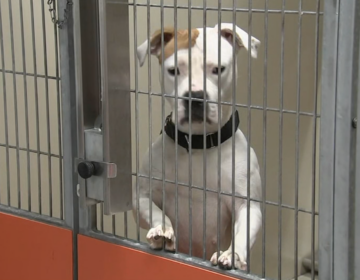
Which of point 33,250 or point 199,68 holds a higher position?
point 199,68

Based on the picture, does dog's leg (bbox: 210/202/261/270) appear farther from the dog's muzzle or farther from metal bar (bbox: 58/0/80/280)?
metal bar (bbox: 58/0/80/280)

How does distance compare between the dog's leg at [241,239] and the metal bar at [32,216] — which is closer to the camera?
the dog's leg at [241,239]

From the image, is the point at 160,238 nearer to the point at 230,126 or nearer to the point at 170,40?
the point at 230,126

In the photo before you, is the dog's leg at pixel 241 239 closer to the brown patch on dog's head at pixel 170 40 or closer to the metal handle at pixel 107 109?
the metal handle at pixel 107 109

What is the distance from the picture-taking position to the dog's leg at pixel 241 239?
135 cm

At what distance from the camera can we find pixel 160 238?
1.46m

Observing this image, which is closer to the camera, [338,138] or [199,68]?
[338,138]

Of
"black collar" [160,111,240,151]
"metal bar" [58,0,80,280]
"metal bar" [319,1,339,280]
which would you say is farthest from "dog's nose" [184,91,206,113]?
"metal bar" [319,1,339,280]

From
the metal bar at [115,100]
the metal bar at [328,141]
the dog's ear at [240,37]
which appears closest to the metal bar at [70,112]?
the metal bar at [115,100]

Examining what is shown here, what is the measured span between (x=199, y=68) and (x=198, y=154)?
0.77 ft

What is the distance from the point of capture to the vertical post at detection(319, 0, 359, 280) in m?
1.12

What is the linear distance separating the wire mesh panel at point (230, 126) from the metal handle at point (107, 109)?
0.03 m

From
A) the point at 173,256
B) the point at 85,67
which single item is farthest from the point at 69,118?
the point at 173,256

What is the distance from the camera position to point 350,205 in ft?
3.78
